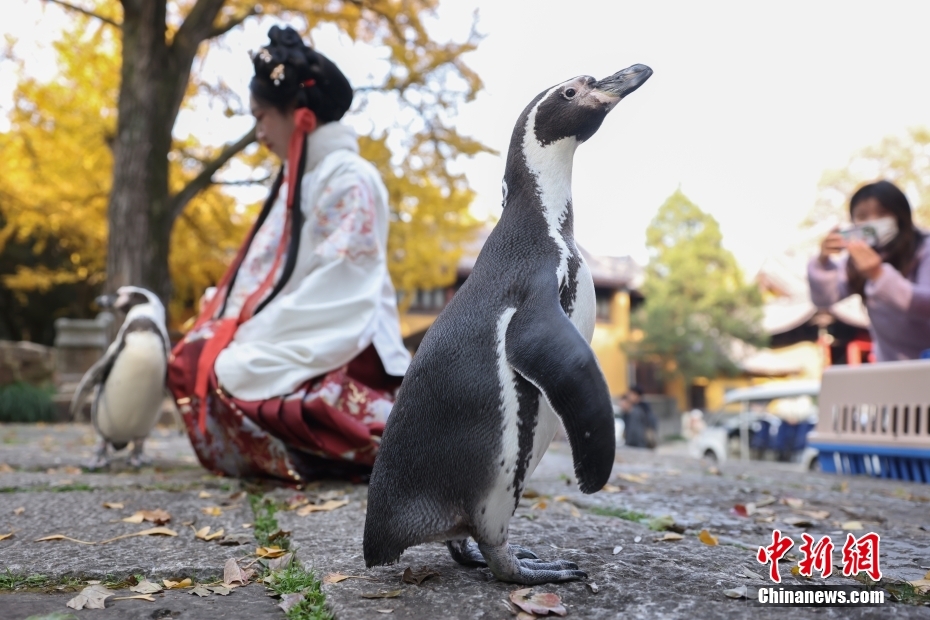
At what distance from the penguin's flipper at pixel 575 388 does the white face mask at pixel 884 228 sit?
12.6 ft

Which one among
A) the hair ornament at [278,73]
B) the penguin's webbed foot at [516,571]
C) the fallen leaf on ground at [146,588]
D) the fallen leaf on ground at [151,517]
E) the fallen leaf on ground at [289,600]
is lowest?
the fallen leaf on ground at [151,517]

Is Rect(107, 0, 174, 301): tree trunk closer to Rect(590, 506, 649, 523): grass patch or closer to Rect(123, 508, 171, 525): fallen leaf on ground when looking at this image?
Rect(123, 508, 171, 525): fallen leaf on ground

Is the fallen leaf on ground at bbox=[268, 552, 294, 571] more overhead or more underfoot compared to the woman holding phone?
more underfoot

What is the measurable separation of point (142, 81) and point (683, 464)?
5.79 m

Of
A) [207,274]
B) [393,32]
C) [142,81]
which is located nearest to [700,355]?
[207,274]

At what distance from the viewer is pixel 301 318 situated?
2814mm

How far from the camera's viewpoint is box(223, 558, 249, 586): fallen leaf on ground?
1.53m

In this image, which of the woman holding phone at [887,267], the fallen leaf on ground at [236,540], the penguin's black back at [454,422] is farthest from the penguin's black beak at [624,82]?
the woman holding phone at [887,267]

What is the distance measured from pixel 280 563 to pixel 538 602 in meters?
0.65

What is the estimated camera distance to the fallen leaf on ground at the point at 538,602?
1.23 metres

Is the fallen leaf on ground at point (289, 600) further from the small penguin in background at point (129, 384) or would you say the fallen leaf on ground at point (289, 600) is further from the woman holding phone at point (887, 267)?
the woman holding phone at point (887, 267)

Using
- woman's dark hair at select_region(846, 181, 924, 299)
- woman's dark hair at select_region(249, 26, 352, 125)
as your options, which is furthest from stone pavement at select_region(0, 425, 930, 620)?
woman's dark hair at select_region(249, 26, 352, 125)

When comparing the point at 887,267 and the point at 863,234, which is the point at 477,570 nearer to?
the point at 887,267

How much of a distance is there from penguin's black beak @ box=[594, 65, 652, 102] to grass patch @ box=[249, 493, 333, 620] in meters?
1.19
